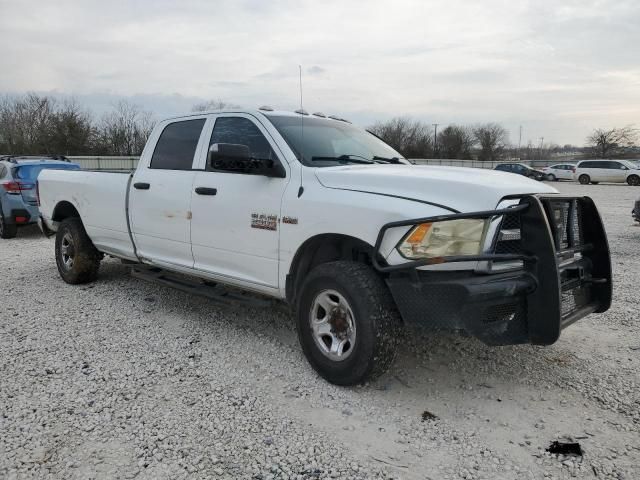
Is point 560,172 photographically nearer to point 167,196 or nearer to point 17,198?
point 17,198

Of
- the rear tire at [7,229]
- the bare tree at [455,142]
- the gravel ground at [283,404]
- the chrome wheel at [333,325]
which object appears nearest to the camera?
the gravel ground at [283,404]

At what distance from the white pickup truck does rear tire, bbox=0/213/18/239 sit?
21.1 ft

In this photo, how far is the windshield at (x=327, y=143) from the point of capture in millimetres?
4055

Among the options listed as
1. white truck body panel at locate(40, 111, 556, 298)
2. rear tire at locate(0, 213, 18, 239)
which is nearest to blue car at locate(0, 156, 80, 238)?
Result: rear tire at locate(0, 213, 18, 239)

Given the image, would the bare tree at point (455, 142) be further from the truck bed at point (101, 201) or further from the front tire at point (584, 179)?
the truck bed at point (101, 201)

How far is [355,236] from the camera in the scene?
132 inches

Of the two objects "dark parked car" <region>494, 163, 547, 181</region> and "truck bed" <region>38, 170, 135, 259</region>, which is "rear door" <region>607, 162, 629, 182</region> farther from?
"truck bed" <region>38, 170, 135, 259</region>

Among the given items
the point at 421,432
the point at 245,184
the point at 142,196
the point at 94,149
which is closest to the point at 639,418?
the point at 421,432

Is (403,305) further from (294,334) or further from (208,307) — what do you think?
(208,307)

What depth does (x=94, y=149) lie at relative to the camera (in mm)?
37875

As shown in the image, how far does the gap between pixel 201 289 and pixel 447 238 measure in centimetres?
245

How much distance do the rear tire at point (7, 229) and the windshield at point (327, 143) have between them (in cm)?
818

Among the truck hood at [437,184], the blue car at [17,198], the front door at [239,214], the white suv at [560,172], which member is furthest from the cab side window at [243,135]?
the white suv at [560,172]

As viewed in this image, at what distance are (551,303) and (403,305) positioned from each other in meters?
0.84
